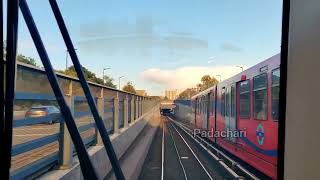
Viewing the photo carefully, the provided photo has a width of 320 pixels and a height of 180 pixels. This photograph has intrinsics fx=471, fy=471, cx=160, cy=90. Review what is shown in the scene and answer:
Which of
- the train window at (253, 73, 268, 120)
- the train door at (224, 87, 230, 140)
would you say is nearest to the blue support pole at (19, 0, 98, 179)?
the train window at (253, 73, 268, 120)

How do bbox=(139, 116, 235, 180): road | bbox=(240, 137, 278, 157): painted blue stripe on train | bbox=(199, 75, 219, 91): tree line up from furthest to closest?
bbox=(139, 116, 235, 180): road < bbox=(240, 137, 278, 157): painted blue stripe on train < bbox=(199, 75, 219, 91): tree

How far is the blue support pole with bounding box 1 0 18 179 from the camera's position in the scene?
2.32 m

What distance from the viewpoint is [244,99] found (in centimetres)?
1220

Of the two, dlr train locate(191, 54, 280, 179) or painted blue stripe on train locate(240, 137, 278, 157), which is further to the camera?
painted blue stripe on train locate(240, 137, 278, 157)

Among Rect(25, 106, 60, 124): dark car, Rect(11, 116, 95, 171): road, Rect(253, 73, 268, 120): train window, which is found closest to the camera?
Rect(11, 116, 95, 171): road

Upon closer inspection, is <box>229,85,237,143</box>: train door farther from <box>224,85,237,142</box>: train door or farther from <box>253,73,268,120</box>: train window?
<box>253,73,268,120</box>: train window

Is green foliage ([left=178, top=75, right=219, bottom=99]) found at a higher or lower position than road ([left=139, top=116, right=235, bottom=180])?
higher

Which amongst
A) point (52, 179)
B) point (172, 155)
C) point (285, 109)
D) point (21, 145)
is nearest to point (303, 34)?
point (285, 109)

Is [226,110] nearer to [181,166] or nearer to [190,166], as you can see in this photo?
[190,166]

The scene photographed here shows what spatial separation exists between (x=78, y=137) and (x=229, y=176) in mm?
10038

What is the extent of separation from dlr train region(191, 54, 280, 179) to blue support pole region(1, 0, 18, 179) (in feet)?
12.8

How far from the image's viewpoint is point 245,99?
39.5ft

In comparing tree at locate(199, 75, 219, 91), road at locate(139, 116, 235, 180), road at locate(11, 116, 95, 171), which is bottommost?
road at locate(139, 116, 235, 180)

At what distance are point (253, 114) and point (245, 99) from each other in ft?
3.84
